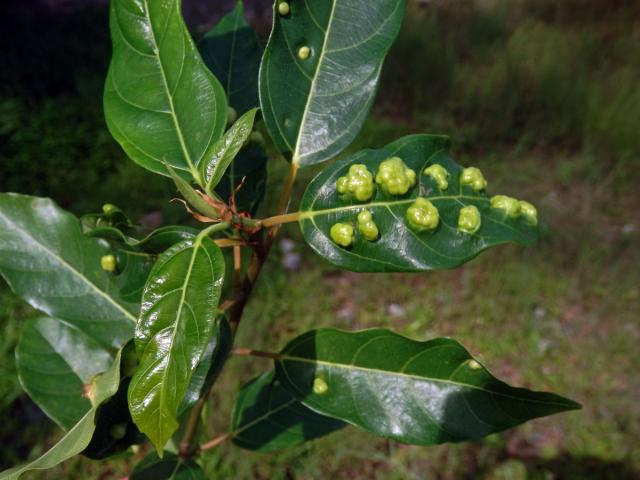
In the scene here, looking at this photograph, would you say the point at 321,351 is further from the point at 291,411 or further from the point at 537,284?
the point at 537,284

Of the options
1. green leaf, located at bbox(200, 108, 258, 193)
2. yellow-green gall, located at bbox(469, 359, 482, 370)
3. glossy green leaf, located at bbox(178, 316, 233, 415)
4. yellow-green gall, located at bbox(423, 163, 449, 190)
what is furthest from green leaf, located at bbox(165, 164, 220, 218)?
yellow-green gall, located at bbox(469, 359, 482, 370)

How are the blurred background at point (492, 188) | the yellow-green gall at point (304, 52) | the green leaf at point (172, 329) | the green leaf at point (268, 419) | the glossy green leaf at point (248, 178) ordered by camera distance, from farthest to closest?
the blurred background at point (492, 188) → the green leaf at point (268, 419) → the glossy green leaf at point (248, 178) → the yellow-green gall at point (304, 52) → the green leaf at point (172, 329)

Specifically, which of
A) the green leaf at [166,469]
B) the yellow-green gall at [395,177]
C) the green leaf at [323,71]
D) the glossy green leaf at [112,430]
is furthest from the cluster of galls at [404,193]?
the green leaf at [166,469]

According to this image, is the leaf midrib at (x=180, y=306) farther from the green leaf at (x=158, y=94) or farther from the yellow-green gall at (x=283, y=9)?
the yellow-green gall at (x=283, y=9)

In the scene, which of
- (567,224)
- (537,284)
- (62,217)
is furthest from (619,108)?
(62,217)

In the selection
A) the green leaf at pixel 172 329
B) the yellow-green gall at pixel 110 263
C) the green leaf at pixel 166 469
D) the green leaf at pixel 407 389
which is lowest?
the green leaf at pixel 166 469

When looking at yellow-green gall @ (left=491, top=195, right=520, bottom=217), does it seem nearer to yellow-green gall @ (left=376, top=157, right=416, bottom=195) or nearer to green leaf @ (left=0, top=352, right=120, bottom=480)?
yellow-green gall @ (left=376, top=157, right=416, bottom=195)
